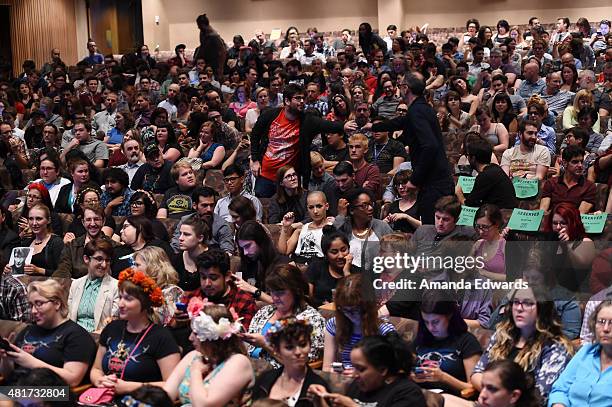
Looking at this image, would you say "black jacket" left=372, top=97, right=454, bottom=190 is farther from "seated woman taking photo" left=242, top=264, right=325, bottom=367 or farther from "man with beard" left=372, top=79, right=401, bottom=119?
"man with beard" left=372, top=79, right=401, bottom=119

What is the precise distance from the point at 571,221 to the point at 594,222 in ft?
0.96

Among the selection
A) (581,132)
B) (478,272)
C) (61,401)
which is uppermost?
(581,132)

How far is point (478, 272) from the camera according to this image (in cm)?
551

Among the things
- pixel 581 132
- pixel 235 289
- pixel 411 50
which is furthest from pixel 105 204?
pixel 411 50

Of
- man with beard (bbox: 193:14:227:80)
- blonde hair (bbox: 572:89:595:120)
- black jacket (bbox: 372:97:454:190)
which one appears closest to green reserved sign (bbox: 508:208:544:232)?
black jacket (bbox: 372:97:454:190)

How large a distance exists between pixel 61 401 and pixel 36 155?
620cm

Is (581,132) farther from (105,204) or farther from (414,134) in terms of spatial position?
(105,204)

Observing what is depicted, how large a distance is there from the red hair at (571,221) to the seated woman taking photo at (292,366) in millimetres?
1918

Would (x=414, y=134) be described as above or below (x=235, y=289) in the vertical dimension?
above

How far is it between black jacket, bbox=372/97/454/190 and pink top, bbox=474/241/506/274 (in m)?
1.25

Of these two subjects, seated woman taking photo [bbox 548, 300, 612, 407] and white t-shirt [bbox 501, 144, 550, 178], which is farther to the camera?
white t-shirt [bbox 501, 144, 550, 178]

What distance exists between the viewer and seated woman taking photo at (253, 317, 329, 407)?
14.6 feet

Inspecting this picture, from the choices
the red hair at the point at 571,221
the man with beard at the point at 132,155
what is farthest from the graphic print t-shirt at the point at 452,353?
the man with beard at the point at 132,155

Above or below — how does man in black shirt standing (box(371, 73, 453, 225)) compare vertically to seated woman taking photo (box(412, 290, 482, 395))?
above
